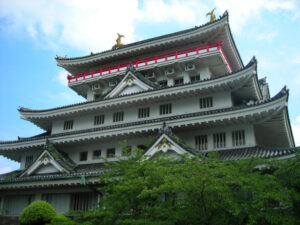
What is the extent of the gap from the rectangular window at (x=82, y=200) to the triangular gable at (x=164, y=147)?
20.0 feet

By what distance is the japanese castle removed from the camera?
23.9 meters

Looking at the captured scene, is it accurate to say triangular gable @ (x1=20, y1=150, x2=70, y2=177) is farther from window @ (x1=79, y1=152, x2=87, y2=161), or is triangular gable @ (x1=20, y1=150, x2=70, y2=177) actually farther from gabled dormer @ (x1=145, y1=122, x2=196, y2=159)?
gabled dormer @ (x1=145, y1=122, x2=196, y2=159)

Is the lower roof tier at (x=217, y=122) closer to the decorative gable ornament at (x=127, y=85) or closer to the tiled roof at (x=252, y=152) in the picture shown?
the tiled roof at (x=252, y=152)

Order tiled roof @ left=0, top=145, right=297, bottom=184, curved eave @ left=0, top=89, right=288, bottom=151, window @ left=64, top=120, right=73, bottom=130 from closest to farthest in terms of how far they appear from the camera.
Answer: tiled roof @ left=0, top=145, right=297, bottom=184 → curved eave @ left=0, top=89, right=288, bottom=151 → window @ left=64, top=120, right=73, bottom=130

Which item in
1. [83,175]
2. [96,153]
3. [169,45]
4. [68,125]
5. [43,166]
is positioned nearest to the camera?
[83,175]

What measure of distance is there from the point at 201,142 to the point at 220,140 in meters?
1.47

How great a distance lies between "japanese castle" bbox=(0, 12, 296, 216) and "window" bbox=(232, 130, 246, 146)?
7cm

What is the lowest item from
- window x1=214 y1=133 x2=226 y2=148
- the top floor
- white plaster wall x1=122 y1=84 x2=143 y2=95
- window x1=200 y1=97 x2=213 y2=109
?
window x1=214 y1=133 x2=226 y2=148

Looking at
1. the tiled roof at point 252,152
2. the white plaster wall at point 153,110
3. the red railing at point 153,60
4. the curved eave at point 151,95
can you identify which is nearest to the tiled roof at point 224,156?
the tiled roof at point 252,152

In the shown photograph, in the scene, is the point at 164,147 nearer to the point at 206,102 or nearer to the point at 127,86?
the point at 206,102

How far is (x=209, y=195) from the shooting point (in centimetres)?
1397

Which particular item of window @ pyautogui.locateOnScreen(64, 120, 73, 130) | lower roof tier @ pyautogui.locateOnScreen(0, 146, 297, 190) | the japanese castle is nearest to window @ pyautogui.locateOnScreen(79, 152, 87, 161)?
the japanese castle

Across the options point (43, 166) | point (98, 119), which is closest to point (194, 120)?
point (98, 119)

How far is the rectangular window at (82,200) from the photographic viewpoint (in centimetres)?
2533
